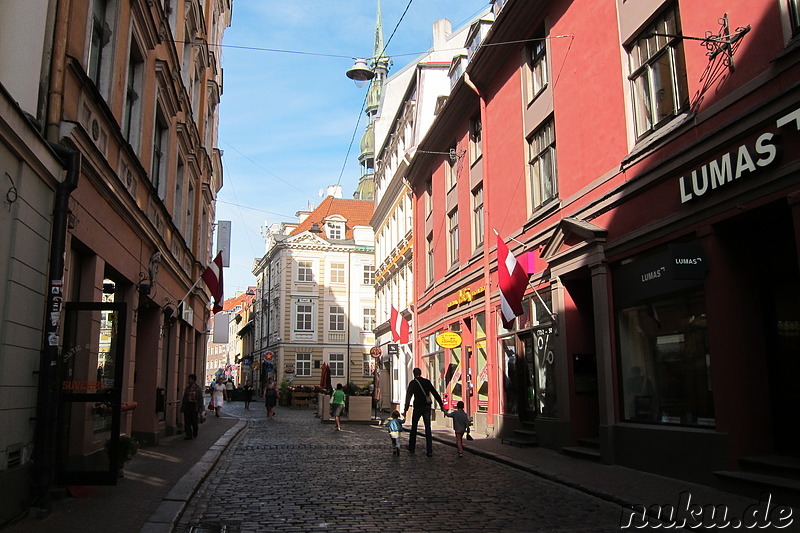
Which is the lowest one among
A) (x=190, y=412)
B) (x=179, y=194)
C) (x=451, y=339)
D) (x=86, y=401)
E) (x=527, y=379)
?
(x=190, y=412)

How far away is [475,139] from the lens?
72.8 ft

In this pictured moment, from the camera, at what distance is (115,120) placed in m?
10.5

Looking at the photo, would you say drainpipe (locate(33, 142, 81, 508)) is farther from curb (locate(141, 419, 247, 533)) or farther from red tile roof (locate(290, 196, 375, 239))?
red tile roof (locate(290, 196, 375, 239))

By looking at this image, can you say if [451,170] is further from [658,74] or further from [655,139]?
[655,139]

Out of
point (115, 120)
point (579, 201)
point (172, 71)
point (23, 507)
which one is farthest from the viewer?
point (172, 71)

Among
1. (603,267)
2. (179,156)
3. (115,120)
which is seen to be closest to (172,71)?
(179,156)

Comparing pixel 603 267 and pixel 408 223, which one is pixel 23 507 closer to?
pixel 603 267

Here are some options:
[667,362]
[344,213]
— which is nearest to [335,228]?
[344,213]

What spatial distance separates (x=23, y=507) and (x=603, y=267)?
395 inches

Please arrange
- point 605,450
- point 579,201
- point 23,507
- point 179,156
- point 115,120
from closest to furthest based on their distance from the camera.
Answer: point 23,507
point 115,120
point 605,450
point 579,201
point 179,156

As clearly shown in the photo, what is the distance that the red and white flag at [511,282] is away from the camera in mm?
15656

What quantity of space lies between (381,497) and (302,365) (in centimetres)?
4962

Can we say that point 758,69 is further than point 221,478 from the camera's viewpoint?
No

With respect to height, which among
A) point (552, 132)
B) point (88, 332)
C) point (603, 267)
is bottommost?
point (88, 332)
